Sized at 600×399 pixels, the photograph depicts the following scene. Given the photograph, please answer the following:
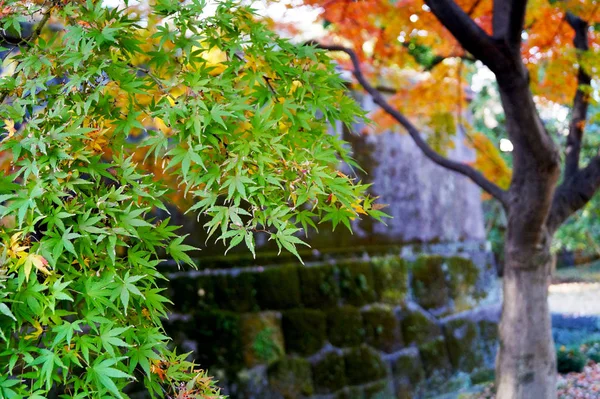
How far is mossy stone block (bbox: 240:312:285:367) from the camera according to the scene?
5582 mm

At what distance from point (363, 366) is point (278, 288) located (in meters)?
1.24

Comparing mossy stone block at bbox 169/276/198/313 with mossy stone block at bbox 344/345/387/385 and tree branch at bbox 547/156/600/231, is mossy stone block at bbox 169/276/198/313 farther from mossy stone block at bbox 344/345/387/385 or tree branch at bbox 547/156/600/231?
tree branch at bbox 547/156/600/231

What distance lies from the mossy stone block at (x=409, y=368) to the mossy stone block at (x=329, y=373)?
2.41 ft

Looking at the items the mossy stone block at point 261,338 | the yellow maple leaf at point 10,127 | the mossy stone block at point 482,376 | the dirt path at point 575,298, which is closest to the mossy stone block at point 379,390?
the mossy stone block at point 261,338

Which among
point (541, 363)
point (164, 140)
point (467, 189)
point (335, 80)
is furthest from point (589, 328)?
point (164, 140)

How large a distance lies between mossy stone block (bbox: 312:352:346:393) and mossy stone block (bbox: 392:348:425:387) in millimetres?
735

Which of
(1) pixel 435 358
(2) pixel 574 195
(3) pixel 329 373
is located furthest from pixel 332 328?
(2) pixel 574 195

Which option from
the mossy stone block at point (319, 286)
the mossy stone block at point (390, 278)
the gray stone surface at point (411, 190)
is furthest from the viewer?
the gray stone surface at point (411, 190)

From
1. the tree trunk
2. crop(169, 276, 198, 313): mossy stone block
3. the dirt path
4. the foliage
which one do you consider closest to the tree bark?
the tree trunk

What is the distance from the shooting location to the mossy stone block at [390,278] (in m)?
6.58

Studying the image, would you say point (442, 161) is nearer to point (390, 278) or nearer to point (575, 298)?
point (390, 278)

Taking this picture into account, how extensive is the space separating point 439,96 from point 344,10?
1.71 meters

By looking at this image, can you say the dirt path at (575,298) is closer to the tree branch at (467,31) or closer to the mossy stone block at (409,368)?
the mossy stone block at (409,368)

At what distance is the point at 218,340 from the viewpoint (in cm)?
552
